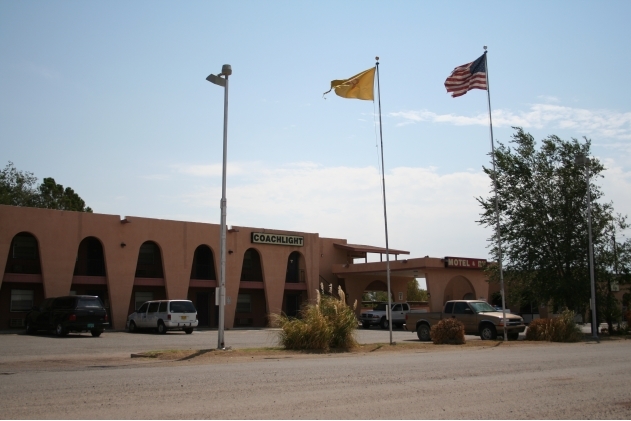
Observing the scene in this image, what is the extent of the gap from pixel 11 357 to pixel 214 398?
11595 mm

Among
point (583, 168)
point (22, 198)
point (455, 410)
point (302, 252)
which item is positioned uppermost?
point (22, 198)

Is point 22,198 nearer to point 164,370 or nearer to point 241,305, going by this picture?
point 241,305

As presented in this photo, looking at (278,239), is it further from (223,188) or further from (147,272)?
(223,188)

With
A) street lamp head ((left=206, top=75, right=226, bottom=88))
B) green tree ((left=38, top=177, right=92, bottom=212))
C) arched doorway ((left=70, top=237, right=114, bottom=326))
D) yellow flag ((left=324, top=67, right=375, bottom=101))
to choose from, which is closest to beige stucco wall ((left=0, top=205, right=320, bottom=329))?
arched doorway ((left=70, top=237, right=114, bottom=326))

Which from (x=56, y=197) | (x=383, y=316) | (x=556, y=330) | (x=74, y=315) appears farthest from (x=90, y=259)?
(x=56, y=197)

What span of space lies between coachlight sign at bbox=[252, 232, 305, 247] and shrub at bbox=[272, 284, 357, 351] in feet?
65.4

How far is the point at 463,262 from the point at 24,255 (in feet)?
92.5

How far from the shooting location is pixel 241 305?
1768 inches

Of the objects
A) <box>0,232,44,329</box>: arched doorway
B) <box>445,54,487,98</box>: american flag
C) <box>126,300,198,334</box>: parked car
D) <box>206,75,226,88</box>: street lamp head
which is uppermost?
<box>445,54,487,98</box>: american flag

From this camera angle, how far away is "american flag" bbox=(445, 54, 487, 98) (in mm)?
27219

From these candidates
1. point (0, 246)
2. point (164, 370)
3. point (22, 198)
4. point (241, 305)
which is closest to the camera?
point (164, 370)

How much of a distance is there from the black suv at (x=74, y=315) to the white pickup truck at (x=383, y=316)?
66.9 feet

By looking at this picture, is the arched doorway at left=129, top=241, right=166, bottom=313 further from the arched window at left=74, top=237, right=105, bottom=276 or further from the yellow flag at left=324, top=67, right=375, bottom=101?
the yellow flag at left=324, top=67, right=375, bottom=101

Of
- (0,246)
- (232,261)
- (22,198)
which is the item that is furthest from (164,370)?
(22,198)
